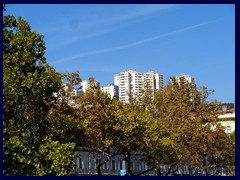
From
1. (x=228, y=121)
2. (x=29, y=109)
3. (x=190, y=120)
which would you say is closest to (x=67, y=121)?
(x=29, y=109)

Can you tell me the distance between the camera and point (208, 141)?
60906mm

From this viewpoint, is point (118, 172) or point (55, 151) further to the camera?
point (118, 172)

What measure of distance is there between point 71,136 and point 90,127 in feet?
31.5

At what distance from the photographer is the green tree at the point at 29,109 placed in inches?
Answer: 1298

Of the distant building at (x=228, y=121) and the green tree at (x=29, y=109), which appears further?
the distant building at (x=228, y=121)

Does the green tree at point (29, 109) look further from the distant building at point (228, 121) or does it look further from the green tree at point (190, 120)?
the distant building at point (228, 121)

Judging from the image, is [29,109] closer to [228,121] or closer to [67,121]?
[67,121]

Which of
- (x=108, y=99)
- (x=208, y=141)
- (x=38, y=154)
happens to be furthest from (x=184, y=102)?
(x=38, y=154)

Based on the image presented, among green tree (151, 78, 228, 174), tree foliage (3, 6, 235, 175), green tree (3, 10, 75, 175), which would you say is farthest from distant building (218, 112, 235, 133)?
green tree (3, 10, 75, 175)

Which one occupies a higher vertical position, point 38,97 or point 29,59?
point 29,59

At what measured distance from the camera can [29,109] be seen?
34.9 m

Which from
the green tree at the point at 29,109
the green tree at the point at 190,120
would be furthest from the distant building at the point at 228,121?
the green tree at the point at 29,109

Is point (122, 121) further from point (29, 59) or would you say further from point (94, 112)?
point (29, 59)
